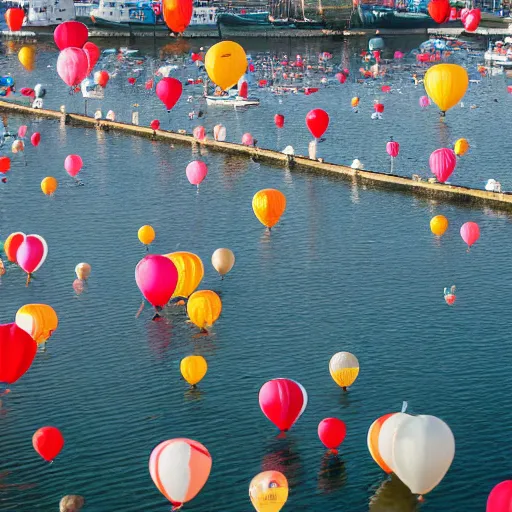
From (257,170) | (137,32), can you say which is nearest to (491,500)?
(257,170)

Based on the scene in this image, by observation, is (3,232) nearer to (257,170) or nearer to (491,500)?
(257,170)

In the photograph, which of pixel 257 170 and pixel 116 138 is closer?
pixel 257 170

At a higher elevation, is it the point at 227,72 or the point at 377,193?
the point at 227,72

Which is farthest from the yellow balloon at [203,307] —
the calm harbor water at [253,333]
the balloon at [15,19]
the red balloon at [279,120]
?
the balloon at [15,19]

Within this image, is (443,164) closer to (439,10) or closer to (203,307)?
(203,307)

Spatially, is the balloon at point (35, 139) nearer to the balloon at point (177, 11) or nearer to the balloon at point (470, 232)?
the balloon at point (470, 232)

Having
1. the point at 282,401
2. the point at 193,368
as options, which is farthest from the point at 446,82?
the point at 282,401
